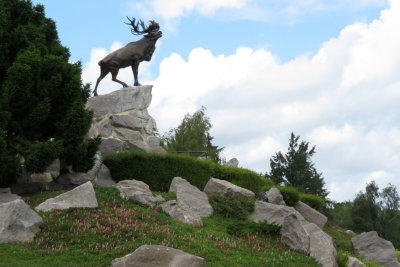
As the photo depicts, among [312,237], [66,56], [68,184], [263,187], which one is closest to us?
[312,237]

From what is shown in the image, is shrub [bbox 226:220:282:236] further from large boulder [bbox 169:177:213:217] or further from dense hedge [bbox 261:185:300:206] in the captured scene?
dense hedge [bbox 261:185:300:206]

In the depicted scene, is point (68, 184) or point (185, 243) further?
point (68, 184)

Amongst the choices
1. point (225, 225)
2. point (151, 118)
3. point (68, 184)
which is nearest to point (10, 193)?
point (68, 184)

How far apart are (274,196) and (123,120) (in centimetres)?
829

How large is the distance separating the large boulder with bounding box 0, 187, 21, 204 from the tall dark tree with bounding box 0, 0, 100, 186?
656 millimetres

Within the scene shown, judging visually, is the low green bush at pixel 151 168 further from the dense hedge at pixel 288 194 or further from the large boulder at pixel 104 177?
the dense hedge at pixel 288 194

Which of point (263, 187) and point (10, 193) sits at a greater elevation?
point (263, 187)

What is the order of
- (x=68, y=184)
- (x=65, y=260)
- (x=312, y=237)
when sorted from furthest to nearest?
(x=68, y=184)
(x=312, y=237)
(x=65, y=260)

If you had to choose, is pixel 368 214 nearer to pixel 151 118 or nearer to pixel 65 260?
pixel 151 118

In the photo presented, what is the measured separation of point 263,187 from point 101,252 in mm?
11089

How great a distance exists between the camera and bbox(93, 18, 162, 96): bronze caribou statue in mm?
22141

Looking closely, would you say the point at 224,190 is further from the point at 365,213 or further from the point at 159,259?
the point at 365,213

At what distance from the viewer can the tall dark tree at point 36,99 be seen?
48.1 ft

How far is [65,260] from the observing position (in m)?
9.21
